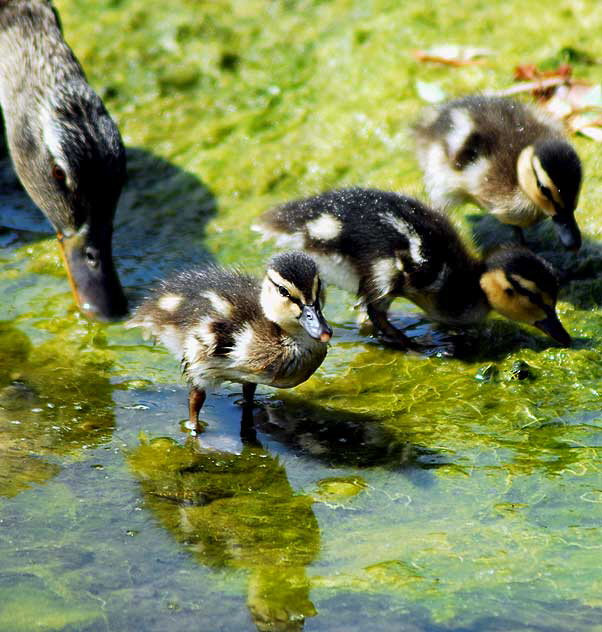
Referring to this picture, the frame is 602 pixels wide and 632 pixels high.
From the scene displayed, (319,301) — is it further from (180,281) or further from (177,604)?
(177,604)

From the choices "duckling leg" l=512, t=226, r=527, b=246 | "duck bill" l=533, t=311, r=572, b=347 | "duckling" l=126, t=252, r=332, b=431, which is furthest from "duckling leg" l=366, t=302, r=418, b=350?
"duckling leg" l=512, t=226, r=527, b=246

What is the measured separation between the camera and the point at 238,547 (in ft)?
8.90

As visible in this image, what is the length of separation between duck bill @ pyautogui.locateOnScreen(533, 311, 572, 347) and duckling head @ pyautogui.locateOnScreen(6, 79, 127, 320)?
5.05 ft

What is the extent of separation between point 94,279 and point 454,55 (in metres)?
2.40

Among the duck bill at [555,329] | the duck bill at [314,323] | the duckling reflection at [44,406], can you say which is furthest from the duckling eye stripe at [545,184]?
the duckling reflection at [44,406]

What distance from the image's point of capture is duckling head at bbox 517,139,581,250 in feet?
13.3

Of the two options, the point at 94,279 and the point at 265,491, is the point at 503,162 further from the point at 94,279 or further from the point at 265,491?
the point at 265,491

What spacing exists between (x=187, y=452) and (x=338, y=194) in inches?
48.6

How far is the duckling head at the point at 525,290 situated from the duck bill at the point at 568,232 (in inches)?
8.4

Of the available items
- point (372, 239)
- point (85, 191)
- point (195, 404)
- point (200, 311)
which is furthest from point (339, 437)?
point (85, 191)

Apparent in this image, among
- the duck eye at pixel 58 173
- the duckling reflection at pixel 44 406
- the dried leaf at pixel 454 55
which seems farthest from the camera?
the dried leaf at pixel 454 55

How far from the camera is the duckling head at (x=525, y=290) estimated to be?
3.79m

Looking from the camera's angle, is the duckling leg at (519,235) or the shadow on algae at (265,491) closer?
the shadow on algae at (265,491)

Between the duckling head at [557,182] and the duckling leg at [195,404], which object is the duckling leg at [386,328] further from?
the duckling leg at [195,404]
